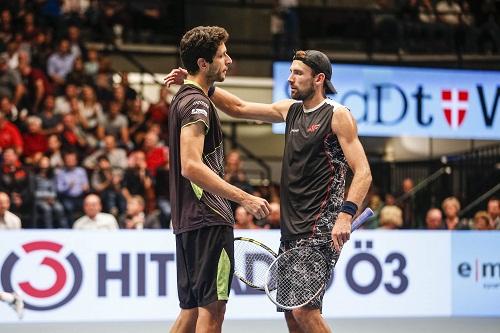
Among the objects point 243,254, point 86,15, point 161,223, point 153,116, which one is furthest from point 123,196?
point 243,254

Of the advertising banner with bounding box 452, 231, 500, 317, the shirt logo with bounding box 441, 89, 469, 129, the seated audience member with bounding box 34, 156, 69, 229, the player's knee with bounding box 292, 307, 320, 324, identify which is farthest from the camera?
the shirt logo with bounding box 441, 89, 469, 129

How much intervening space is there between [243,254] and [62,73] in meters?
9.44

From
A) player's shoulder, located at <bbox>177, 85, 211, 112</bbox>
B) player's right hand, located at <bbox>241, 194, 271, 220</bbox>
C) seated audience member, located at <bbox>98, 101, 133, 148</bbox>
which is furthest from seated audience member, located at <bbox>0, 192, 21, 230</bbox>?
player's right hand, located at <bbox>241, 194, 271, 220</bbox>

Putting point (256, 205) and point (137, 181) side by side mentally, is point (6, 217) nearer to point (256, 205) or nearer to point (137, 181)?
point (137, 181)

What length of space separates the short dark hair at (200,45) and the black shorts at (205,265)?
3.14 feet

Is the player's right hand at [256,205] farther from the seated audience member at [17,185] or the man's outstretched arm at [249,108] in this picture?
the seated audience member at [17,185]

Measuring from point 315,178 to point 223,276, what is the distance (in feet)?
3.15

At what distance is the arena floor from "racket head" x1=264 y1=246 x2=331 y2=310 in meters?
3.96

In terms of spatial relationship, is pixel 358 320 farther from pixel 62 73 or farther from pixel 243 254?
pixel 62 73

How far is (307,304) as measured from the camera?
6188mm

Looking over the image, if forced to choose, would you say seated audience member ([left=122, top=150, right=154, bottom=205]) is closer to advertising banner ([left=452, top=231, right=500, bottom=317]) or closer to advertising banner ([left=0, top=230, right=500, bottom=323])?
advertising banner ([left=0, top=230, right=500, bottom=323])

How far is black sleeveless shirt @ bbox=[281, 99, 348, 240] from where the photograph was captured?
20.7ft

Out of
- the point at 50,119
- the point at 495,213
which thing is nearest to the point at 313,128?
the point at 495,213

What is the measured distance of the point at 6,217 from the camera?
1177 centimetres
